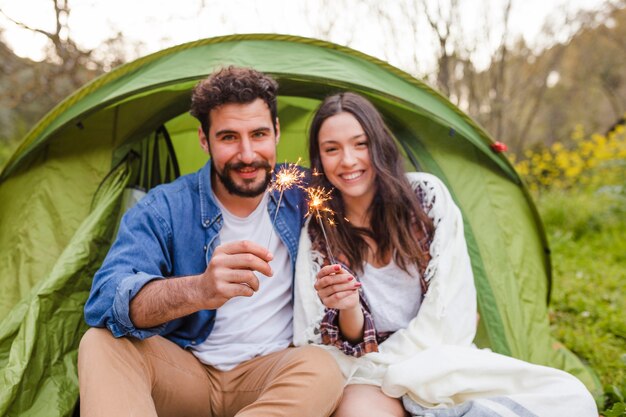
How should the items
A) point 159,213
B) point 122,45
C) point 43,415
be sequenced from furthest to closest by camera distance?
point 122,45 < point 159,213 < point 43,415

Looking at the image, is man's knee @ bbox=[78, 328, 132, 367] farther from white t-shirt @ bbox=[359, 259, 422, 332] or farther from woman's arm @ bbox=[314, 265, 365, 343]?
white t-shirt @ bbox=[359, 259, 422, 332]

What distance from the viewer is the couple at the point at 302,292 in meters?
1.49

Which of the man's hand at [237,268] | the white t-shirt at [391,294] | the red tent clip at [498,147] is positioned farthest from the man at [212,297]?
the red tent clip at [498,147]

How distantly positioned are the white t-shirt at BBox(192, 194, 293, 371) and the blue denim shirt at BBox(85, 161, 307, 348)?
0.14ft

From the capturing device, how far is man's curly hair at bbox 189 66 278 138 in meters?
1.83

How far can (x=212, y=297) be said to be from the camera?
133 cm

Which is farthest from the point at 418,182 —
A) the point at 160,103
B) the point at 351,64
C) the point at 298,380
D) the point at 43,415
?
the point at 43,415

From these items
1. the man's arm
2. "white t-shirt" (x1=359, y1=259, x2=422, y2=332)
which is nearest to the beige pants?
the man's arm

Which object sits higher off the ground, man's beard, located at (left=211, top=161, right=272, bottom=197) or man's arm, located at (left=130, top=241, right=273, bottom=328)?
man's beard, located at (left=211, top=161, right=272, bottom=197)

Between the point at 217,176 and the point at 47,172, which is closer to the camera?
the point at 217,176

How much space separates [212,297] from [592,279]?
3.07 m

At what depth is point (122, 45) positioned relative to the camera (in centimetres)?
570

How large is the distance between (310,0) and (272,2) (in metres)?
0.54

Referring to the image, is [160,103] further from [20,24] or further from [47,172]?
[20,24]
